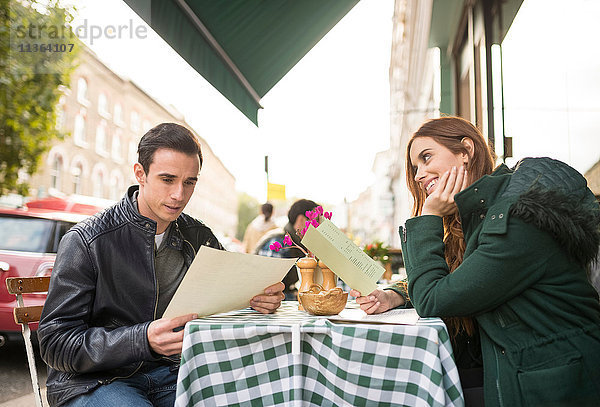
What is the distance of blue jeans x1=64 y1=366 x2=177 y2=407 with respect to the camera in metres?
1.58

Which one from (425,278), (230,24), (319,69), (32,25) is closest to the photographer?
(425,278)

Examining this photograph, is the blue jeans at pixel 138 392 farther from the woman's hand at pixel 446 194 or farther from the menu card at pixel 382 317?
the woman's hand at pixel 446 194

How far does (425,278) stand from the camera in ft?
4.74

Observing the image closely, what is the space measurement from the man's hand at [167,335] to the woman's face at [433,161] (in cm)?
84

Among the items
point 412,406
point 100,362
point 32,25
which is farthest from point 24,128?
point 412,406

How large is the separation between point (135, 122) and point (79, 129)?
607cm

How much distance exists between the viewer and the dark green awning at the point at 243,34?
3359 mm

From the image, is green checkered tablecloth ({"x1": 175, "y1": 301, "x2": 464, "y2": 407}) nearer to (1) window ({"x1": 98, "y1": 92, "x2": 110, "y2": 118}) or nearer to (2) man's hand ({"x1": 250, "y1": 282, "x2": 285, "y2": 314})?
(2) man's hand ({"x1": 250, "y1": 282, "x2": 285, "y2": 314})

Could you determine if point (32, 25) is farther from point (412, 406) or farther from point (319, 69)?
point (412, 406)

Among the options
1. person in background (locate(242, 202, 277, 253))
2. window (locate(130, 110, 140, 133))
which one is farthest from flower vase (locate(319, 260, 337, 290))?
window (locate(130, 110, 140, 133))

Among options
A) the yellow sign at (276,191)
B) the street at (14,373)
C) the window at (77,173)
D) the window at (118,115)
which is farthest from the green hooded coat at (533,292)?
the window at (118,115)

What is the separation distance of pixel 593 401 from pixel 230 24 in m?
3.48

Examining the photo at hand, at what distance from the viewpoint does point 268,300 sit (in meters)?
1.71

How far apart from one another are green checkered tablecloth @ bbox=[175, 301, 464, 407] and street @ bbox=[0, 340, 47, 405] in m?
3.32
